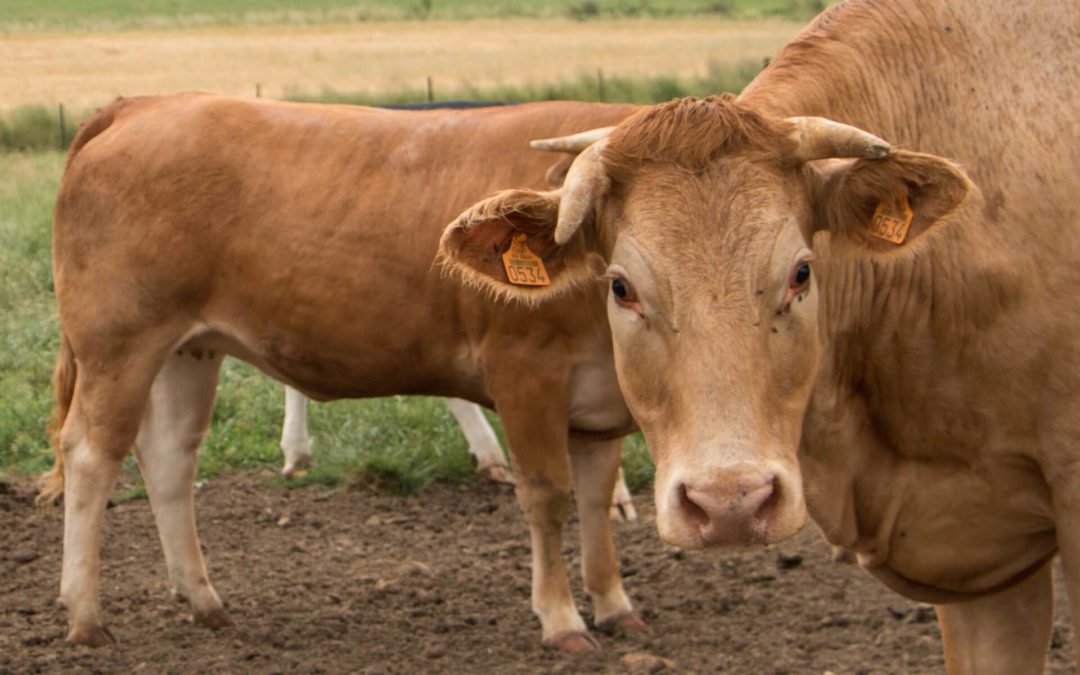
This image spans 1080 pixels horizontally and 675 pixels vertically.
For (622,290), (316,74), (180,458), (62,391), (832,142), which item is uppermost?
(832,142)

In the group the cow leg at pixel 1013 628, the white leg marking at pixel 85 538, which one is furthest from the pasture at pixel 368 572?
the cow leg at pixel 1013 628

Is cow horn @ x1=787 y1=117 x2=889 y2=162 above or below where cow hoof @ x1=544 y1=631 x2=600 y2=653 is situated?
above

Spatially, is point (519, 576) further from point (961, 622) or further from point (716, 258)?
point (716, 258)

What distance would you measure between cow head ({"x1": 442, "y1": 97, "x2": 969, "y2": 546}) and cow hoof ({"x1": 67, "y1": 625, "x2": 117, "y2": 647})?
9.16ft

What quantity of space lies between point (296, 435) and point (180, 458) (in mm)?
1639

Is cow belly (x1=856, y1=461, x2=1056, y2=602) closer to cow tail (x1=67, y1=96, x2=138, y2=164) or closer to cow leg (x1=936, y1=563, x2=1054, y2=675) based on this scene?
cow leg (x1=936, y1=563, x2=1054, y2=675)

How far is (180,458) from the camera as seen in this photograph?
19.5 feet

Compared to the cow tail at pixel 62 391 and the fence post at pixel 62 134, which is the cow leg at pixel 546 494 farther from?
the fence post at pixel 62 134

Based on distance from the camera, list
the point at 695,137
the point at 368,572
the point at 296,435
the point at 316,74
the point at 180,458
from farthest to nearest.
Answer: the point at 316,74 → the point at 296,435 → the point at 368,572 → the point at 180,458 → the point at 695,137

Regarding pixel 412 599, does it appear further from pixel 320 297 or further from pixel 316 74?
pixel 316 74

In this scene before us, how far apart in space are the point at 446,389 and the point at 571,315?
2.20 ft

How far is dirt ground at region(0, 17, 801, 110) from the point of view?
1501 centimetres

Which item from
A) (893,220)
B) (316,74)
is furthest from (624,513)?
(316,74)

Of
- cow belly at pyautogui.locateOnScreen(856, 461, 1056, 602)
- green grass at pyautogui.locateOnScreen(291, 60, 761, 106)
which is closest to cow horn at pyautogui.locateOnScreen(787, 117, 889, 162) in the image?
cow belly at pyautogui.locateOnScreen(856, 461, 1056, 602)
